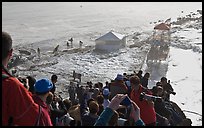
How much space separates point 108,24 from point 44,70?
87.3 ft

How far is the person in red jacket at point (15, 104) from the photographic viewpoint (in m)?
2.31

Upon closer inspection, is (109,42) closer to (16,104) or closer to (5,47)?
(5,47)

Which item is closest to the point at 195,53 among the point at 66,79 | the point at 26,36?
the point at 66,79

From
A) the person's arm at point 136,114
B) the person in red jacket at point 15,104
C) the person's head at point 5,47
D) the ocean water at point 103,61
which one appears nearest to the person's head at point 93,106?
the person's arm at point 136,114

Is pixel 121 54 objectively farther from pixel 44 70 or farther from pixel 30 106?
pixel 30 106

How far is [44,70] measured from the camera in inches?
802

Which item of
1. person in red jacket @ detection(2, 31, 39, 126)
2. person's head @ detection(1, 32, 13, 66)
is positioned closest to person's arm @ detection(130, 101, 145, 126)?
person in red jacket @ detection(2, 31, 39, 126)

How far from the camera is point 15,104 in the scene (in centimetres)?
232

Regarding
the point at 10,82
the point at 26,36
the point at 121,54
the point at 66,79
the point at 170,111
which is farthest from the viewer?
the point at 26,36

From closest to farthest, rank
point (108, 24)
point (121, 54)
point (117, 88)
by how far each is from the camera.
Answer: point (117, 88) < point (121, 54) < point (108, 24)

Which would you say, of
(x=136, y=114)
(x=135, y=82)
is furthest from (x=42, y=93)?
(x=135, y=82)

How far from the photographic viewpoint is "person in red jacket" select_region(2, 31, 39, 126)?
2.31m

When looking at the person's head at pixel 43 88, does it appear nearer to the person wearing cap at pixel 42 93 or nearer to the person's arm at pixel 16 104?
the person wearing cap at pixel 42 93

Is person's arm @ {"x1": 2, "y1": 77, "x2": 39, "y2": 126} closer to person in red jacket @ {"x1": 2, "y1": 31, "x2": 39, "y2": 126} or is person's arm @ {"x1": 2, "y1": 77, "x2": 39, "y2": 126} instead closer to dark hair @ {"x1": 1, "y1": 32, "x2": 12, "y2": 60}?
person in red jacket @ {"x1": 2, "y1": 31, "x2": 39, "y2": 126}
